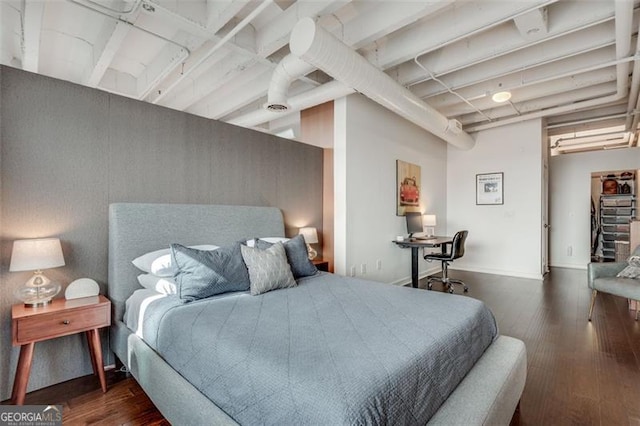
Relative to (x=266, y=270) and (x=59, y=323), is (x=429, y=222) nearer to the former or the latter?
(x=266, y=270)

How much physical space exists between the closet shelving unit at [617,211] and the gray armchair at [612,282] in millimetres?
6036

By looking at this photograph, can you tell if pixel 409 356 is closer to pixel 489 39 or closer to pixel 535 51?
pixel 489 39

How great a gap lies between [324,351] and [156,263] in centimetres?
157

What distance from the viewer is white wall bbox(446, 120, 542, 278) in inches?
221

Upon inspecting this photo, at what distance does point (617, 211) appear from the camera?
8.00 metres

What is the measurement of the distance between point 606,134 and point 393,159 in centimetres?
543

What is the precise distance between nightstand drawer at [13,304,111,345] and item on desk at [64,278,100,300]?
0.77ft

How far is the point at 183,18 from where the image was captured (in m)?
2.54

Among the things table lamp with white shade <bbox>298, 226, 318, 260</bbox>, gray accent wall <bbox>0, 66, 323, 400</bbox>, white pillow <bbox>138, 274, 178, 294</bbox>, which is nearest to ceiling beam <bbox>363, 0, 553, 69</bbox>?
gray accent wall <bbox>0, 66, 323, 400</bbox>

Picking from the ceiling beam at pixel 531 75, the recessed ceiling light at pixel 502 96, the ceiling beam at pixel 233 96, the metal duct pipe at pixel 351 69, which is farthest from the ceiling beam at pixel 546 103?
the ceiling beam at pixel 233 96

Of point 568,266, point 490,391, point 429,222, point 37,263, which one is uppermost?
point 429,222

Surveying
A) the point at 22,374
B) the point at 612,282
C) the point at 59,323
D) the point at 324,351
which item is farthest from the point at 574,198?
the point at 22,374

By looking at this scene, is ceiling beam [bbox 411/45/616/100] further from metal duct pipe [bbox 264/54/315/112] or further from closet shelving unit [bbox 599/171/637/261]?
closet shelving unit [bbox 599/171/637/261]

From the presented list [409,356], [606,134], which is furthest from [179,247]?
[606,134]
